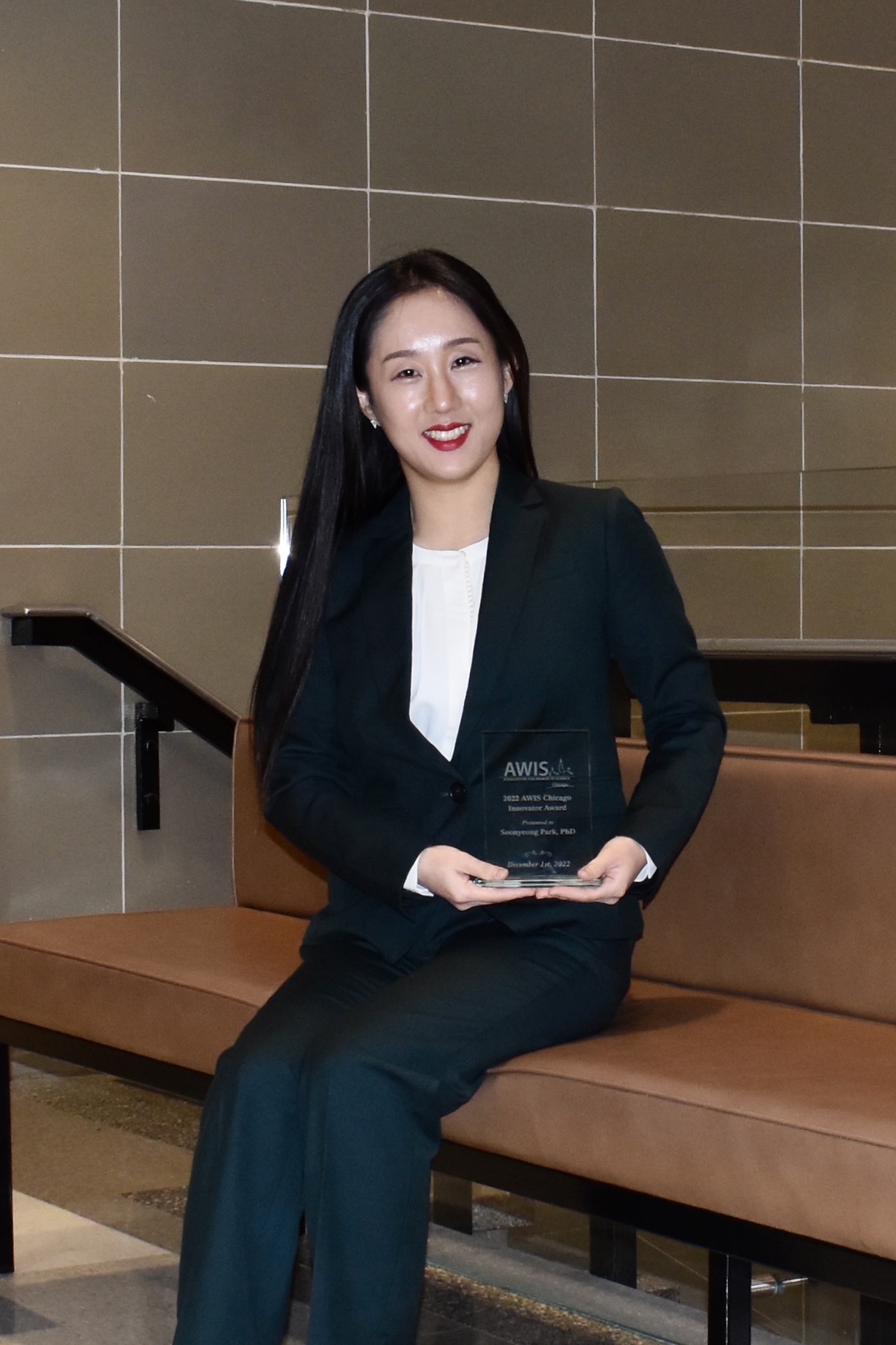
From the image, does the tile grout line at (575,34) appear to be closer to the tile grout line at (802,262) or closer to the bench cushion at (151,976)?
the tile grout line at (802,262)

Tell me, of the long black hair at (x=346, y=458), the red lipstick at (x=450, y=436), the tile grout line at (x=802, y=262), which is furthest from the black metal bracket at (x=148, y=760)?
the red lipstick at (x=450, y=436)

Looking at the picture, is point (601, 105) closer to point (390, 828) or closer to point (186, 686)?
point (186, 686)

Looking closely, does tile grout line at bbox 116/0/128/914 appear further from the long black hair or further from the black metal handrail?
the long black hair

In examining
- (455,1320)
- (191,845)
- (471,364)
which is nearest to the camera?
(471,364)

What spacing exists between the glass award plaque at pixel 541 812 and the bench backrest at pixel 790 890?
0.39m

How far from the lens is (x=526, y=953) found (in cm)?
214

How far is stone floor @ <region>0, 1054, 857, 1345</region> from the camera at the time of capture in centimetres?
261

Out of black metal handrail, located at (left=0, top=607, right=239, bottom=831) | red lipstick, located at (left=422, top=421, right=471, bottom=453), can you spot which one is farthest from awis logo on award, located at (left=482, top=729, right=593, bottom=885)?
Answer: black metal handrail, located at (left=0, top=607, right=239, bottom=831)

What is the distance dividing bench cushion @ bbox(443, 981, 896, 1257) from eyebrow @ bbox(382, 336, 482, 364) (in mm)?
929

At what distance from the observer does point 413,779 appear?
2.29 meters

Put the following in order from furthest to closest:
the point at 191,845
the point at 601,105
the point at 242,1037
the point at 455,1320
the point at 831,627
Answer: the point at 601,105
the point at 191,845
the point at 831,627
the point at 455,1320
the point at 242,1037

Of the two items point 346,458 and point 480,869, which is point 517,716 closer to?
point 480,869

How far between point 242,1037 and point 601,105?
4262mm

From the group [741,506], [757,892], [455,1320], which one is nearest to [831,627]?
[741,506]
